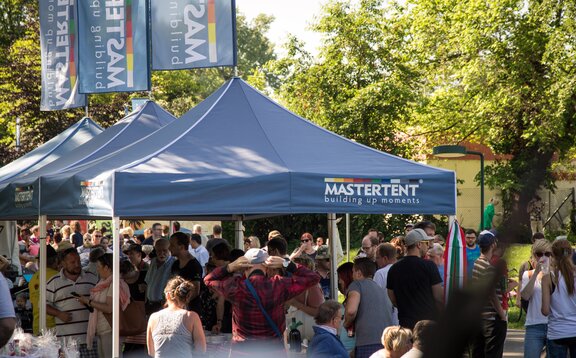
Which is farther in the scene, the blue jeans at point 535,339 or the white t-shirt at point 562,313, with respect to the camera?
the blue jeans at point 535,339

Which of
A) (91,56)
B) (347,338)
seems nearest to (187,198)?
(347,338)

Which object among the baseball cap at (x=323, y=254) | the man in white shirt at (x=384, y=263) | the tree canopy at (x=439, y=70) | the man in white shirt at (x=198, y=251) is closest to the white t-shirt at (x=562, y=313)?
the man in white shirt at (x=384, y=263)

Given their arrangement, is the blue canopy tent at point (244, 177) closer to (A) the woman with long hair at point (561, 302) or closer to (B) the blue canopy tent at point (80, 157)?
(B) the blue canopy tent at point (80, 157)

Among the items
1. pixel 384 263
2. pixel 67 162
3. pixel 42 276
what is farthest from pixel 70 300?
pixel 384 263

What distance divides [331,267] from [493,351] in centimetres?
323

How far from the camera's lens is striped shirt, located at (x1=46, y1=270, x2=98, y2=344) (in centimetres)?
985

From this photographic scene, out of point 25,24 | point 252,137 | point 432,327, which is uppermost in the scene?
point 25,24

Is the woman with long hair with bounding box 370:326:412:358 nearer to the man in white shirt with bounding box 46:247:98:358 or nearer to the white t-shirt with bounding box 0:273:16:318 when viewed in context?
the white t-shirt with bounding box 0:273:16:318

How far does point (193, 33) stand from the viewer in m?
11.1

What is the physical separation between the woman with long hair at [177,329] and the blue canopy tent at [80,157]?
315cm

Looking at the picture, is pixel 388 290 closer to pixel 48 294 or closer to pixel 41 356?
pixel 41 356

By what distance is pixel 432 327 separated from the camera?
0.72 meters

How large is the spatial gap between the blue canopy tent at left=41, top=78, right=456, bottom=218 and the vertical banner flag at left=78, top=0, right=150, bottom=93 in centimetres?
249

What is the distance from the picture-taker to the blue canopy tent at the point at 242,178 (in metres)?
8.38
